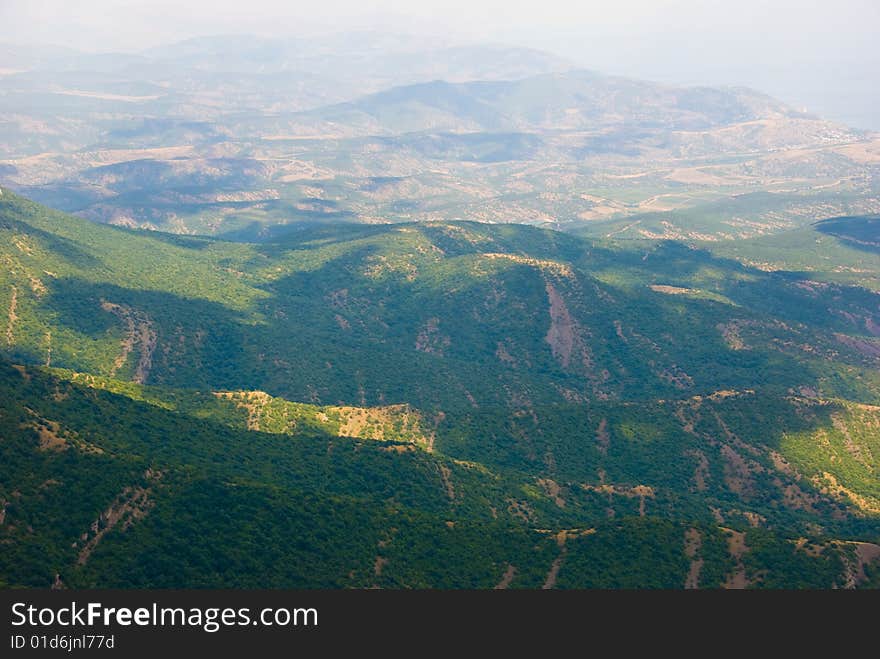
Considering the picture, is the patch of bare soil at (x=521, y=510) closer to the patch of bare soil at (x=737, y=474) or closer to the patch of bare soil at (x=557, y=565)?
the patch of bare soil at (x=557, y=565)

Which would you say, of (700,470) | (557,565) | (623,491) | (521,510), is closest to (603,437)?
(700,470)

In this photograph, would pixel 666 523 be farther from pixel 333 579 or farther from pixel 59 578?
pixel 59 578

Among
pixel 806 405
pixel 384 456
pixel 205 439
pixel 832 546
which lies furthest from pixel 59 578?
pixel 806 405

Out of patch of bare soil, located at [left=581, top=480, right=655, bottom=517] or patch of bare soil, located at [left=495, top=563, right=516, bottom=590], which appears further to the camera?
patch of bare soil, located at [left=581, top=480, right=655, bottom=517]

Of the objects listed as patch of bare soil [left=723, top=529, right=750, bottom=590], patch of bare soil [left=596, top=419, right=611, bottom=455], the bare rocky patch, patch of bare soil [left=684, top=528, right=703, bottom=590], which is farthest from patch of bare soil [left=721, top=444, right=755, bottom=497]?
the bare rocky patch

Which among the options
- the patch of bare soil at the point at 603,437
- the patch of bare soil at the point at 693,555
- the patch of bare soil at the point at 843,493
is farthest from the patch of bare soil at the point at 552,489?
the patch of bare soil at the point at 843,493

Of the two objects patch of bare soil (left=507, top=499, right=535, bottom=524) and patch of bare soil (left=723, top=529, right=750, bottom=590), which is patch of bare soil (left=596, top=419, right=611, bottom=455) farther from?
patch of bare soil (left=723, top=529, right=750, bottom=590)
